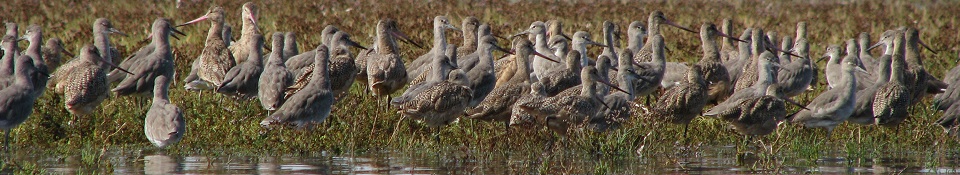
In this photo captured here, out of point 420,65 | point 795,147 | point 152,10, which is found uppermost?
point 152,10

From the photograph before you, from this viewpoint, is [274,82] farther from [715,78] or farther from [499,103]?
[715,78]

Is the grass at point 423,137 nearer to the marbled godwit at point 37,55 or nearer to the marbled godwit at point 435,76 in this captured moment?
the marbled godwit at point 37,55

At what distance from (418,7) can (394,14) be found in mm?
2163

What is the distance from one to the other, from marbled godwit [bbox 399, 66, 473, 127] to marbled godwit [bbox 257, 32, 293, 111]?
1369mm

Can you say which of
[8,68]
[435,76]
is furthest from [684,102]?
[8,68]

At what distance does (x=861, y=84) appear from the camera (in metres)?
15.2

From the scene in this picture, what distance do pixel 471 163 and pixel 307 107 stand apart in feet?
6.46

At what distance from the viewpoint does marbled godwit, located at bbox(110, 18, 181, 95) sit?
46.9ft

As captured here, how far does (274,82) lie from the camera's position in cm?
1362

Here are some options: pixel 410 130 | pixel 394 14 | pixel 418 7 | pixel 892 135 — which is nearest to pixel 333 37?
pixel 410 130

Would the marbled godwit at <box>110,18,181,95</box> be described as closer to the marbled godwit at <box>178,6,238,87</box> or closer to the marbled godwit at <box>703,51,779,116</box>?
the marbled godwit at <box>178,6,238,87</box>

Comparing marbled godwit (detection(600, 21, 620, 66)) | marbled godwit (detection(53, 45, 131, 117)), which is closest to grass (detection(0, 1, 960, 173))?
marbled godwit (detection(53, 45, 131, 117))

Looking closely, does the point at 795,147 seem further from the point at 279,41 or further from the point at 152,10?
the point at 152,10

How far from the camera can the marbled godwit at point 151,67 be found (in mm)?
14281
